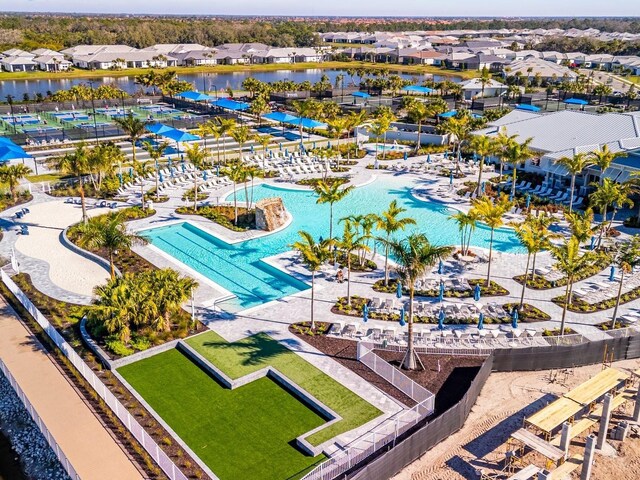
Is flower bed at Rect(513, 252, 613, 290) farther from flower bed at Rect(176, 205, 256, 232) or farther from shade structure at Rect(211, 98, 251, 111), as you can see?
shade structure at Rect(211, 98, 251, 111)

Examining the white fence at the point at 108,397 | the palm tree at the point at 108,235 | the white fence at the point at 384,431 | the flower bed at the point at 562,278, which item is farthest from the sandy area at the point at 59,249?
the flower bed at the point at 562,278

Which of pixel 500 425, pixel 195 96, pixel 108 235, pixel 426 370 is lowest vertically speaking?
pixel 500 425

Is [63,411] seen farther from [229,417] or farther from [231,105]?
[231,105]

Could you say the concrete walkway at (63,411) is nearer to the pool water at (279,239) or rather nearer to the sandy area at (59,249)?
the sandy area at (59,249)

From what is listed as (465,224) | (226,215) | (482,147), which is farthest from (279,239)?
(482,147)

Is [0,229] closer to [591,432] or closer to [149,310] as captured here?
[149,310]
